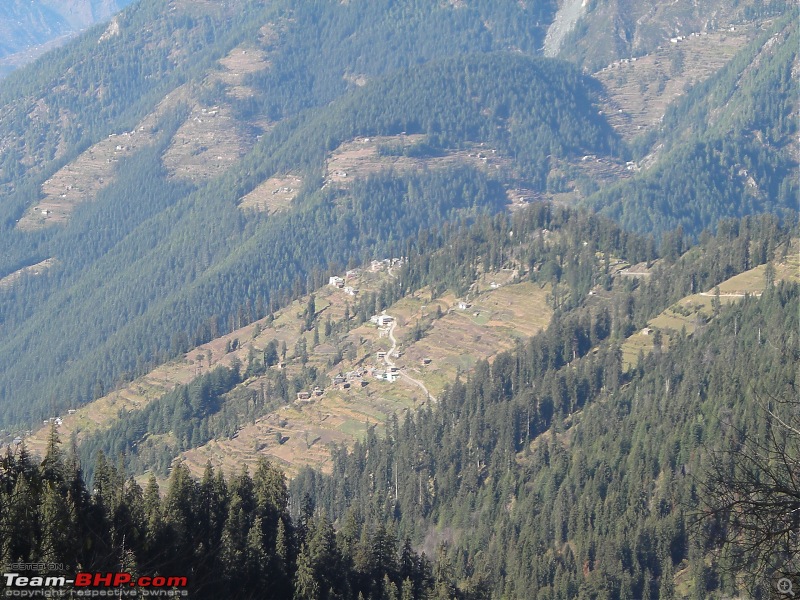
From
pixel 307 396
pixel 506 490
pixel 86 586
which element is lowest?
pixel 307 396

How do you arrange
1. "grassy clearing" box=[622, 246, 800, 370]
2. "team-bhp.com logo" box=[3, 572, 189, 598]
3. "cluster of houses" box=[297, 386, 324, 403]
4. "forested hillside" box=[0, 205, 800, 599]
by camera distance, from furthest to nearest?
"cluster of houses" box=[297, 386, 324, 403] → "grassy clearing" box=[622, 246, 800, 370] → "forested hillside" box=[0, 205, 800, 599] → "team-bhp.com logo" box=[3, 572, 189, 598]

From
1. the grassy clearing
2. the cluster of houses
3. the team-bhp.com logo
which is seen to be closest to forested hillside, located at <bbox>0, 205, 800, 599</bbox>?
the grassy clearing

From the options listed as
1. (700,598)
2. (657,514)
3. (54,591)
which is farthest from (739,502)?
(657,514)

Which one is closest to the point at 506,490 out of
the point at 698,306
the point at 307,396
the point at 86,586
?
the point at 698,306

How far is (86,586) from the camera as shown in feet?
185

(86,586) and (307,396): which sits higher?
(86,586)

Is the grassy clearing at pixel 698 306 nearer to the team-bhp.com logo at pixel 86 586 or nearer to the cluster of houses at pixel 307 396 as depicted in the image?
the cluster of houses at pixel 307 396

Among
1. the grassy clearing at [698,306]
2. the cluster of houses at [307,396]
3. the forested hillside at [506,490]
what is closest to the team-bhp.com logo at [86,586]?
the forested hillside at [506,490]

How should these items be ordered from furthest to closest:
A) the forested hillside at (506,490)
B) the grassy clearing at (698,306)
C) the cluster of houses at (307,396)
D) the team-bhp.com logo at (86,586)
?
the cluster of houses at (307,396), the grassy clearing at (698,306), the forested hillside at (506,490), the team-bhp.com logo at (86,586)

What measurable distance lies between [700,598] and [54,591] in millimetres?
75627

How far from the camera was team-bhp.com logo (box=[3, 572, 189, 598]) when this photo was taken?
175 ft

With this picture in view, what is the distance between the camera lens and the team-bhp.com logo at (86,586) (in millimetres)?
53194

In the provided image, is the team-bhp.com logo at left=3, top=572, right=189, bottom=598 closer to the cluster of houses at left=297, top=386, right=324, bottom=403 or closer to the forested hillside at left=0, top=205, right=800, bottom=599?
the forested hillside at left=0, top=205, right=800, bottom=599

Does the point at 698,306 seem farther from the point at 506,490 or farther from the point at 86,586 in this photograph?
the point at 86,586
